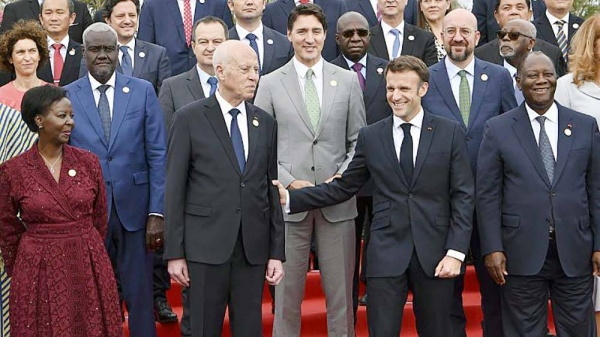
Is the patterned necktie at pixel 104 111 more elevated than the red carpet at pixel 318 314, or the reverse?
the patterned necktie at pixel 104 111

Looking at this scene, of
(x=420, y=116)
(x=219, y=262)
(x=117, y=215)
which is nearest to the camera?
(x=219, y=262)

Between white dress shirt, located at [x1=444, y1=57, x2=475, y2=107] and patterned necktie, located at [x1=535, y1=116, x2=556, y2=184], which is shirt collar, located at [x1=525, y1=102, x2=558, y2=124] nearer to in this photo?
patterned necktie, located at [x1=535, y1=116, x2=556, y2=184]

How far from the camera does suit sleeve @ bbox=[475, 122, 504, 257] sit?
5.79 meters

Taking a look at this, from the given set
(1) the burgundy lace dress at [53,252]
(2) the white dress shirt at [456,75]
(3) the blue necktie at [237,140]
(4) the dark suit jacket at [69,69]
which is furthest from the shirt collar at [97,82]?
(2) the white dress shirt at [456,75]

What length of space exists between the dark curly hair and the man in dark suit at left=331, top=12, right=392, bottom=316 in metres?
2.25

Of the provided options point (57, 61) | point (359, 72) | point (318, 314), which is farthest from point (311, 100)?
point (57, 61)

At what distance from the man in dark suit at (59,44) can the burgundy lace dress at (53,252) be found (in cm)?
244

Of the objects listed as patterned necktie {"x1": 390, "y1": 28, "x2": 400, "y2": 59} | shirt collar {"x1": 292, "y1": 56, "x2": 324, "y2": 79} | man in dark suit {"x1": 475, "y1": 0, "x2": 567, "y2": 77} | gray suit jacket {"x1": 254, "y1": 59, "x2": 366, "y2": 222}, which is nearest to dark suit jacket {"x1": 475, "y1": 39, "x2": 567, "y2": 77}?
man in dark suit {"x1": 475, "y1": 0, "x2": 567, "y2": 77}

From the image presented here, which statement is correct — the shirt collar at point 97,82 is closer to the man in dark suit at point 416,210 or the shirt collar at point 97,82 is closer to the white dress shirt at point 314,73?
the white dress shirt at point 314,73

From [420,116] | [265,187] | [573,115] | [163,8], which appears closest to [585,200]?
[573,115]

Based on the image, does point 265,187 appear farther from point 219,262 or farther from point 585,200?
point 585,200

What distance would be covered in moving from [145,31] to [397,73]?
3.50 meters

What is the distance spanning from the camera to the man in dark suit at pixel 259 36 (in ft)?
25.8

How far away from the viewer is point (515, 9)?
8258 millimetres
